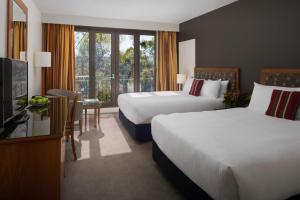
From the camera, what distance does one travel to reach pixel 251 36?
13.6ft

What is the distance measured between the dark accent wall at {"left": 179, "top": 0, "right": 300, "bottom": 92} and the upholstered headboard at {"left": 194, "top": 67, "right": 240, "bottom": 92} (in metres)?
0.11

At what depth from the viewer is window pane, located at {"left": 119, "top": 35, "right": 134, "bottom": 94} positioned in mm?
6422

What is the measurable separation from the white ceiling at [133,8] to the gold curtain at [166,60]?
30.6 inches

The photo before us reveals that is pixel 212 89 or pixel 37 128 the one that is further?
pixel 212 89

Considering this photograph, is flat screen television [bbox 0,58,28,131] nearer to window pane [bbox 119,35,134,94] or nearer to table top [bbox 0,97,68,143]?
table top [bbox 0,97,68,143]

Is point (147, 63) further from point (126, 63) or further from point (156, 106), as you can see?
point (156, 106)

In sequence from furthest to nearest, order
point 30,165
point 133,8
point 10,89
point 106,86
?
1. point 106,86
2. point 133,8
3. point 10,89
4. point 30,165

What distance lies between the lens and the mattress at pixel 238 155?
1471mm

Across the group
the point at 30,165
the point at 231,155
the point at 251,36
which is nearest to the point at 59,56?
the point at 251,36

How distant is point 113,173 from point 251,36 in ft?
11.3

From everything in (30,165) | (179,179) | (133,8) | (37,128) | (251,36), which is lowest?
(179,179)

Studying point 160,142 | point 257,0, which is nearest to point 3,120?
point 160,142

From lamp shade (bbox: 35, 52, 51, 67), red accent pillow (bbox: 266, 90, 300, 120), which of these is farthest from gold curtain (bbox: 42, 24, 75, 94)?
red accent pillow (bbox: 266, 90, 300, 120)

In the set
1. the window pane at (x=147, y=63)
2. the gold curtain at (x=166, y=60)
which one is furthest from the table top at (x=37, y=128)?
the gold curtain at (x=166, y=60)
